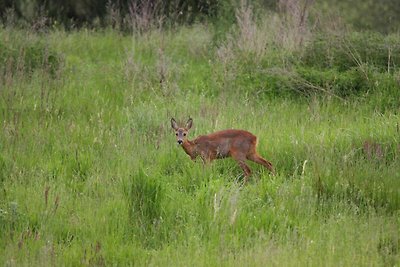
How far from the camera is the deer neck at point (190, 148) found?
27.5 feet

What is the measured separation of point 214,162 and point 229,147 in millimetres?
340

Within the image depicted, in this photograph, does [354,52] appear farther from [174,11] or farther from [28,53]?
[174,11]

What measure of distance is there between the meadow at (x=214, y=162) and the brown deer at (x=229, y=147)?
14 centimetres

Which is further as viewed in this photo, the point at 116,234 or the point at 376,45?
the point at 376,45

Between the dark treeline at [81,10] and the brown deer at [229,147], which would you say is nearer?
the brown deer at [229,147]

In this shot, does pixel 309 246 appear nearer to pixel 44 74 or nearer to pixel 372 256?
pixel 372 256

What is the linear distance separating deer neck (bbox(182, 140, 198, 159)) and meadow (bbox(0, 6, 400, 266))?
12 cm

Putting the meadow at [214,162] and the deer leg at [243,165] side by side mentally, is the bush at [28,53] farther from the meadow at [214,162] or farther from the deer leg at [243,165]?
the deer leg at [243,165]

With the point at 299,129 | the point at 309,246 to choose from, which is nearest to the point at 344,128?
the point at 299,129

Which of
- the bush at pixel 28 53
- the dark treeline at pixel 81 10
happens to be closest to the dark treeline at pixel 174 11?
the dark treeline at pixel 81 10

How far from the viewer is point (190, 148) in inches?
331

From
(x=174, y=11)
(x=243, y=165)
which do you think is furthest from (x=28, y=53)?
(x=243, y=165)

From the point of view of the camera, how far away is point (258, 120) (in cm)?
947

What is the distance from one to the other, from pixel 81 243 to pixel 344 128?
3.71 metres
